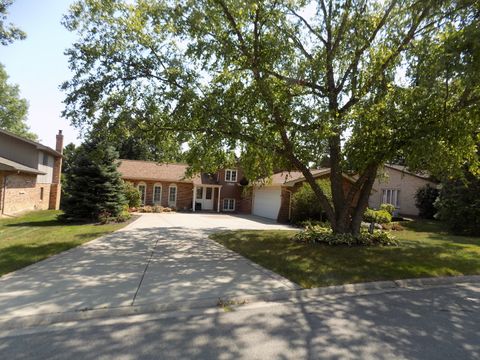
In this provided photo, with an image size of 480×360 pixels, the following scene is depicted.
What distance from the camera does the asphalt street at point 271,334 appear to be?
4141 mm

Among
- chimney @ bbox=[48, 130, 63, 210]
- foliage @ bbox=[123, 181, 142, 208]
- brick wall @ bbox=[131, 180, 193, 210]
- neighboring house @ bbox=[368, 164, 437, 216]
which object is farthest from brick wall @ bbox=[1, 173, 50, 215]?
neighboring house @ bbox=[368, 164, 437, 216]

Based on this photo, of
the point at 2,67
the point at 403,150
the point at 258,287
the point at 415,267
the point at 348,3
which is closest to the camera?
the point at 258,287

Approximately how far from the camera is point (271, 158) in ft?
48.5

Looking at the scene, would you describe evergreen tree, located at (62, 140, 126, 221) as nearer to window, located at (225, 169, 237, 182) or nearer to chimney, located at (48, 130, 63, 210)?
Answer: chimney, located at (48, 130, 63, 210)

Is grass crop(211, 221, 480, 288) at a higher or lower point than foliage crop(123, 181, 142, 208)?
lower

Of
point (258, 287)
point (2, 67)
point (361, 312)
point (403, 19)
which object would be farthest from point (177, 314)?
point (2, 67)

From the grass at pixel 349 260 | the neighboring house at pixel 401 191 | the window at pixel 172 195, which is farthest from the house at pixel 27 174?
the neighboring house at pixel 401 191

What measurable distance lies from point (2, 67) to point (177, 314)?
4058 centimetres

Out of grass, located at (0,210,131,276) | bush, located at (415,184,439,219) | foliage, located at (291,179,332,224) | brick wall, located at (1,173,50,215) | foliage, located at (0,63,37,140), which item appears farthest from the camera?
foliage, located at (0,63,37,140)

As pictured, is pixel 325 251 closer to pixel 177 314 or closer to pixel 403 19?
pixel 177 314

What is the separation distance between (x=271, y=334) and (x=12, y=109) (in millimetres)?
43971

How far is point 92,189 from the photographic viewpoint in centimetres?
1908

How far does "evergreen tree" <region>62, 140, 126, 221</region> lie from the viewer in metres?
18.5

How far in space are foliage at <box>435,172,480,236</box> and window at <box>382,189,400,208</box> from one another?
10.8 meters
